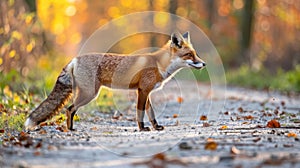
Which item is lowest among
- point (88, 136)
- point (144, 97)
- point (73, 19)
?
point (88, 136)

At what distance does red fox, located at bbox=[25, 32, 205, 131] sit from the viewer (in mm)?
8664

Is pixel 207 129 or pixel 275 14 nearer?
pixel 207 129

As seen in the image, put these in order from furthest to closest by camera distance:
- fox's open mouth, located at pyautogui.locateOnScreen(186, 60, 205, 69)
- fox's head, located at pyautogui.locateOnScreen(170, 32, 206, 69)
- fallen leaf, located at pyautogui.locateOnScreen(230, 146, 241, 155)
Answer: fox's head, located at pyautogui.locateOnScreen(170, 32, 206, 69) < fox's open mouth, located at pyautogui.locateOnScreen(186, 60, 205, 69) < fallen leaf, located at pyautogui.locateOnScreen(230, 146, 241, 155)

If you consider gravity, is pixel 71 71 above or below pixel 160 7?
below

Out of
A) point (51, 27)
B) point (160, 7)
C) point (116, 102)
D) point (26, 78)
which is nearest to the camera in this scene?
Result: point (116, 102)

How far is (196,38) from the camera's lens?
3528cm

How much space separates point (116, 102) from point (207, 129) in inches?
230

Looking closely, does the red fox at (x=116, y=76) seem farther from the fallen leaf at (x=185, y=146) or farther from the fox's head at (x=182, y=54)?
the fallen leaf at (x=185, y=146)

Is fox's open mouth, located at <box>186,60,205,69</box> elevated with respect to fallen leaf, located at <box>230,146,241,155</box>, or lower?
elevated

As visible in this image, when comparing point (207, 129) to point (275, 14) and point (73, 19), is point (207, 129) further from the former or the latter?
point (73, 19)

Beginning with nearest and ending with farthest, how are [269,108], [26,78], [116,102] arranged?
[269,108] → [116,102] → [26,78]

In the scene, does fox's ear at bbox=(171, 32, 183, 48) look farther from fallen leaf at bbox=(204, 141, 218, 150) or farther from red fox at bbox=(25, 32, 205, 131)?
fallen leaf at bbox=(204, 141, 218, 150)

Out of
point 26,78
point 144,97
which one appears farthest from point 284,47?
point 144,97

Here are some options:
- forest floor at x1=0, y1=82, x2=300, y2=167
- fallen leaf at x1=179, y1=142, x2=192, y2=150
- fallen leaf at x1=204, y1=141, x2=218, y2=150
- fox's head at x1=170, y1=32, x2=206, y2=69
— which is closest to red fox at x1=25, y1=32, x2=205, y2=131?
fox's head at x1=170, y1=32, x2=206, y2=69
